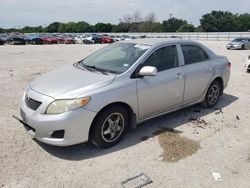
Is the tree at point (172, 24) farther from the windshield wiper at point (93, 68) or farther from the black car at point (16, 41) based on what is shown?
the windshield wiper at point (93, 68)

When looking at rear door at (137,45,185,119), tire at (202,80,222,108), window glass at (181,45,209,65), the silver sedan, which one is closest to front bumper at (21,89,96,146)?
the silver sedan

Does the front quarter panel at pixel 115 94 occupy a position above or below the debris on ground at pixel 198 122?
above

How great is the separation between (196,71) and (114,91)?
211 centimetres

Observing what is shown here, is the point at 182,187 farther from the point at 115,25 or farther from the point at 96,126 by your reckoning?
the point at 115,25

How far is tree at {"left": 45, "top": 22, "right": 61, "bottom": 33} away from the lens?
118 m

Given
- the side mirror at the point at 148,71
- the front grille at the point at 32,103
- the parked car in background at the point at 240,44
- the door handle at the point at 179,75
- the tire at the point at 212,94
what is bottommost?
the parked car in background at the point at 240,44

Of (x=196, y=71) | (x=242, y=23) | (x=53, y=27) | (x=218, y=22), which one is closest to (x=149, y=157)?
(x=196, y=71)

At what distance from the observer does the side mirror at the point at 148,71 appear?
3965 mm

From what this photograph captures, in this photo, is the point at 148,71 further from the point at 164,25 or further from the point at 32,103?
the point at 164,25

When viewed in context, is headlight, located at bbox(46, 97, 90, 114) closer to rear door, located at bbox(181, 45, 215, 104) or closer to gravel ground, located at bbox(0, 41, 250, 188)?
gravel ground, located at bbox(0, 41, 250, 188)

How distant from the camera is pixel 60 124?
3.38 metres

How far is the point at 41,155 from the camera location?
12.0ft

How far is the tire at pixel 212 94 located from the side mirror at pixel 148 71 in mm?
2214

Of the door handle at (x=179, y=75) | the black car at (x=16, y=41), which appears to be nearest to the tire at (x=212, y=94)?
the door handle at (x=179, y=75)
